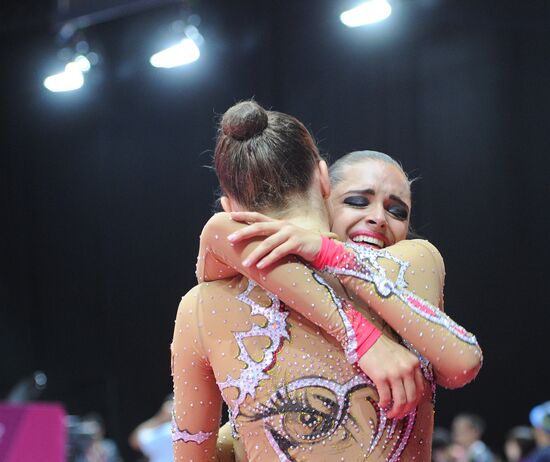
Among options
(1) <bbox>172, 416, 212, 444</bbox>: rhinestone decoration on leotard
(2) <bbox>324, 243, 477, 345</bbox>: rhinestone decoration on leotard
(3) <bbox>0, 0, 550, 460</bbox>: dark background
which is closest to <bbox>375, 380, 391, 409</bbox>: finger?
(2) <bbox>324, 243, 477, 345</bbox>: rhinestone decoration on leotard

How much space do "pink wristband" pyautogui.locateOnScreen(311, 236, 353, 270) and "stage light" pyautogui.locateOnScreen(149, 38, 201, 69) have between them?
5.47 m

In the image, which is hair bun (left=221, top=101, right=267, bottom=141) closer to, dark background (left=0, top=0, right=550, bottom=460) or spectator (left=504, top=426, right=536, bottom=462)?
dark background (left=0, top=0, right=550, bottom=460)

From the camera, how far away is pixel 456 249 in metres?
6.86

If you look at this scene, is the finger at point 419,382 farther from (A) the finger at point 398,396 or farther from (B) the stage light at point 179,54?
(B) the stage light at point 179,54

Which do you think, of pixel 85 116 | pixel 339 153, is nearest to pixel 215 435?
pixel 339 153

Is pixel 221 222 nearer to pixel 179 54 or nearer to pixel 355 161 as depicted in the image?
pixel 355 161

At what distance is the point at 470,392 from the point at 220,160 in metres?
6.22

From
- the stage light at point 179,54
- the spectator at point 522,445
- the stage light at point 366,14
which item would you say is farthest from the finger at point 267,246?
the stage light at point 179,54

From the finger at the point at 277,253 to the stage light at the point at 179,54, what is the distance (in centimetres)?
549

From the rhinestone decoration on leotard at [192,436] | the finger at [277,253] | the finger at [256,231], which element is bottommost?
the rhinestone decoration on leotard at [192,436]

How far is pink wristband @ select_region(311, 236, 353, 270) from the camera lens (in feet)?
4.43

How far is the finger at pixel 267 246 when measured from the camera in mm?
1320

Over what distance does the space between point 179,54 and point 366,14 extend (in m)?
1.52

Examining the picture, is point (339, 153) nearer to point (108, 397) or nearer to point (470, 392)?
point (470, 392)
